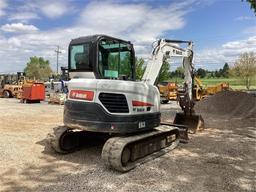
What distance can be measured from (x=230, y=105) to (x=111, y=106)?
1180cm

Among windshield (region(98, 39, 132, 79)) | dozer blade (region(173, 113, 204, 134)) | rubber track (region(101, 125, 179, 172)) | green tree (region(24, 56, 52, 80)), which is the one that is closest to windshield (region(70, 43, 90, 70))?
windshield (region(98, 39, 132, 79))

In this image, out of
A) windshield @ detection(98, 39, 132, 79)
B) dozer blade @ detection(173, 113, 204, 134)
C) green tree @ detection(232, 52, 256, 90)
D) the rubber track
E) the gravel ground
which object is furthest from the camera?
green tree @ detection(232, 52, 256, 90)

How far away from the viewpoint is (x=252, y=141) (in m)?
9.81

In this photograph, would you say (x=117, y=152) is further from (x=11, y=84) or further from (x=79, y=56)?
(x=11, y=84)

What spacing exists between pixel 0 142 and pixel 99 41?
4.33 meters

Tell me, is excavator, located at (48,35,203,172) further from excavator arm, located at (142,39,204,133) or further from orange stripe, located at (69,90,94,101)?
excavator arm, located at (142,39,204,133)

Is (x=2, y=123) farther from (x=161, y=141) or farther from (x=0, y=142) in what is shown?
(x=161, y=141)

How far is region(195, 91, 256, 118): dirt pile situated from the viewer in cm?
1651

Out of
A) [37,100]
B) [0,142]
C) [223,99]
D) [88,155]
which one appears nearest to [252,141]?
[88,155]

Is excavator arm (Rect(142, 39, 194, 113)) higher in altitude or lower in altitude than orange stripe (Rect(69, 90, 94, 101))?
higher

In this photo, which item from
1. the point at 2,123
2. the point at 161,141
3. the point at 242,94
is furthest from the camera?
the point at 242,94

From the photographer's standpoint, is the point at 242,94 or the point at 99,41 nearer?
the point at 99,41

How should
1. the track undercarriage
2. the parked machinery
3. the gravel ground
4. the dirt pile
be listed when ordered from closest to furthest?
the gravel ground, the track undercarriage, the dirt pile, the parked machinery

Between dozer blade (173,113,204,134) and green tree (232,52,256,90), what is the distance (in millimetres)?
46311
